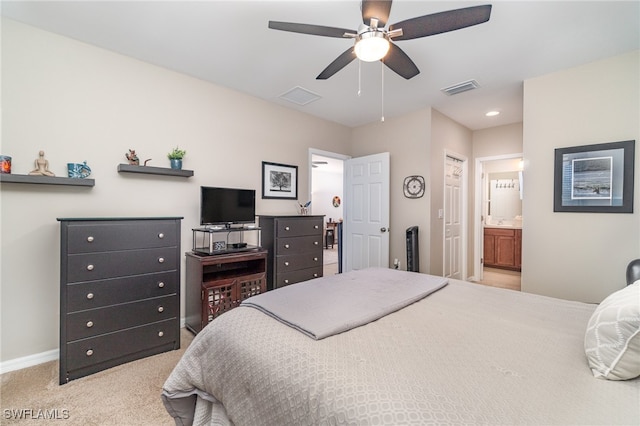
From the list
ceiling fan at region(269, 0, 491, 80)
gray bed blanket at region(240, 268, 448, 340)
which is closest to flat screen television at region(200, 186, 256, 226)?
gray bed blanket at region(240, 268, 448, 340)

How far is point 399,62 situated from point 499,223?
5.76 metres

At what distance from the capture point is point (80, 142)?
2457 mm

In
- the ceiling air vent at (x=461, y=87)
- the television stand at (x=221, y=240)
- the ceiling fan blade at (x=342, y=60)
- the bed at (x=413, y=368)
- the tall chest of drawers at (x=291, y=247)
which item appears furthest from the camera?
the tall chest of drawers at (x=291, y=247)

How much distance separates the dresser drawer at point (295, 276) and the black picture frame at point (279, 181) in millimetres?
1083

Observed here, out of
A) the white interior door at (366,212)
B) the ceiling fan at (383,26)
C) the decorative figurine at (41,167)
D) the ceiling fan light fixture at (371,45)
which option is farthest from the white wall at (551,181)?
the decorative figurine at (41,167)

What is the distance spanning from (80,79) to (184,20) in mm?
1144

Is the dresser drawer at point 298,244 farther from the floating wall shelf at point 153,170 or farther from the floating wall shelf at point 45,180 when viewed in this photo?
the floating wall shelf at point 45,180

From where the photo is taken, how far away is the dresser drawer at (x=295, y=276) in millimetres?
3419

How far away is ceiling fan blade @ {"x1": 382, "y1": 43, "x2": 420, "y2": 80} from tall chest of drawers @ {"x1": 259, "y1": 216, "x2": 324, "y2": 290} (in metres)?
2.04

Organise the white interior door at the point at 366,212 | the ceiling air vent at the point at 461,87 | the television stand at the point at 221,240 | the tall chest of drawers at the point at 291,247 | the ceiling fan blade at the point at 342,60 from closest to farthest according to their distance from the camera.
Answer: the ceiling fan blade at the point at 342,60
the television stand at the point at 221,240
the ceiling air vent at the point at 461,87
the tall chest of drawers at the point at 291,247
the white interior door at the point at 366,212

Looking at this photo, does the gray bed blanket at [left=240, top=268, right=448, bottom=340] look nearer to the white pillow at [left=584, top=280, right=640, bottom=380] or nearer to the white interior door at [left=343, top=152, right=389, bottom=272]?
the white pillow at [left=584, top=280, right=640, bottom=380]

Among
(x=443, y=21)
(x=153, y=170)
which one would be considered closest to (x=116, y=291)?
(x=153, y=170)

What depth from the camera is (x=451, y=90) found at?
11.1 ft

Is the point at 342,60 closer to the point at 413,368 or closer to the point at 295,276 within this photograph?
the point at 413,368
